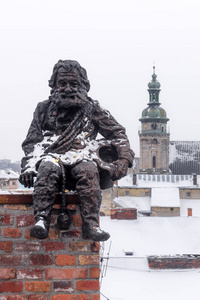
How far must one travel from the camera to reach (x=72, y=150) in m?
3.96

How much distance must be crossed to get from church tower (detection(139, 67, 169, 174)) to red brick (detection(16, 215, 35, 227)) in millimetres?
65250

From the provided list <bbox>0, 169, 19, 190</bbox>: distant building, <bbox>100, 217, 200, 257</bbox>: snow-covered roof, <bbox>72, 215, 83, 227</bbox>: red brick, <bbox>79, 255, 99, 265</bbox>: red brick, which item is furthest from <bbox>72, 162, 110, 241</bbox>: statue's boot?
<bbox>0, 169, 19, 190</bbox>: distant building

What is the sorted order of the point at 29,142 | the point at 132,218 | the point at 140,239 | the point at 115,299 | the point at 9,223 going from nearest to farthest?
the point at 9,223 < the point at 29,142 < the point at 115,299 < the point at 140,239 < the point at 132,218

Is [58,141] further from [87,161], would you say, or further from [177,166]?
[177,166]

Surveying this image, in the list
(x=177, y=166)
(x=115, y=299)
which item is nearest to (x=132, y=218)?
(x=115, y=299)

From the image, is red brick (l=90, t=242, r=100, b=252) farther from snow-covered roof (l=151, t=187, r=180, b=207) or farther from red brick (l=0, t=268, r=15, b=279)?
snow-covered roof (l=151, t=187, r=180, b=207)

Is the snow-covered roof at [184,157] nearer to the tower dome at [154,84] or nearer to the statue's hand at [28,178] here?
the tower dome at [154,84]

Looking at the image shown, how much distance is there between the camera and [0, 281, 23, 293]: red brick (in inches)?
152

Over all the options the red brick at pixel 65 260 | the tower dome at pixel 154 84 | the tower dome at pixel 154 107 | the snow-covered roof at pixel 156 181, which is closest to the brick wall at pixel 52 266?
the red brick at pixel 65 260

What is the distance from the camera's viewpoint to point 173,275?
15.2 meters

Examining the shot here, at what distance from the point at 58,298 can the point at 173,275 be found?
12087mm

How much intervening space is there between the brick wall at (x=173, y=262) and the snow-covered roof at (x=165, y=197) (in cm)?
2948

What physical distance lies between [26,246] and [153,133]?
66402 mm

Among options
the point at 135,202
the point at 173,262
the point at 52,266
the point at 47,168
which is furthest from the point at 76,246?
the point at 135,202
